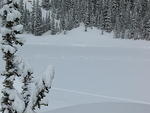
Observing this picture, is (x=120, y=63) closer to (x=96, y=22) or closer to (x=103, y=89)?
(x=103, y=89)

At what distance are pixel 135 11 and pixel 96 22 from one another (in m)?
10.2

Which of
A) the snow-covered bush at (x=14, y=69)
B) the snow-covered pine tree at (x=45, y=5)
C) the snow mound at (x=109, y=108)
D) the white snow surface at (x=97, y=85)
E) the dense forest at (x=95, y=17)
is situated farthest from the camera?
the snow-covered pine tree at (x=45, y=5)

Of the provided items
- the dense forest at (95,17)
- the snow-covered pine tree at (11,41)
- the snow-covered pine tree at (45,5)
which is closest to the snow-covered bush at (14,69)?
the snow-covered pine tree at (11,41)

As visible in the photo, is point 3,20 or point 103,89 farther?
point 103,89

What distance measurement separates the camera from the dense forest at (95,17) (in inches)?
2815

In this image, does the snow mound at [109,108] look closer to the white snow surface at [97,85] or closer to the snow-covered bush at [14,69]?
the white snow surface at [97,85]

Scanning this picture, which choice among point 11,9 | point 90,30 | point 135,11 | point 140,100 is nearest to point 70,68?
point 140,100

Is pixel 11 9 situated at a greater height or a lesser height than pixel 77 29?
greater

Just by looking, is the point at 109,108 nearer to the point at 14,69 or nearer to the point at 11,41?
the point at 14,69

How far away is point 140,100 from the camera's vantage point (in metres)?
18.3

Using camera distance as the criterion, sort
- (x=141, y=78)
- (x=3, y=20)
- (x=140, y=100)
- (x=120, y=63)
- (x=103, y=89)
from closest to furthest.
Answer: (x=3, y=20) → (x=140, y=100) → (x=103, y=89) → (x=141, y=78) → (x=120, y=63)

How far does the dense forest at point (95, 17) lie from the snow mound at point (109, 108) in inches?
1966

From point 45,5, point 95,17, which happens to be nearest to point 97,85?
point 95,17

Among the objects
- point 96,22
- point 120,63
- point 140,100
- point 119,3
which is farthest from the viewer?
point 119,3
